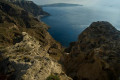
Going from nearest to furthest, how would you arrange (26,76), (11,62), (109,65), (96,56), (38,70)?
(26,76) < (38,70) < (11,62) < (109,65) < (96,56)

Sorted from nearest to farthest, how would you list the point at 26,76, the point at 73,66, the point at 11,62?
the point at 26,76 → the point at 11,62 → the point at 73,66

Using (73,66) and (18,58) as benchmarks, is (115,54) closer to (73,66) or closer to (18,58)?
(73,66)

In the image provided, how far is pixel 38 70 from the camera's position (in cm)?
1867

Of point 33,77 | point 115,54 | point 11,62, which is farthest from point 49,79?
point 115,54

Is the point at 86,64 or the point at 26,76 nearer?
the point at 26,76

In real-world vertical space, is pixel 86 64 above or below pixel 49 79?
below

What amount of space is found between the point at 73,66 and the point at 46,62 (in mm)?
12843

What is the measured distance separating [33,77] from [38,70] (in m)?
1.81

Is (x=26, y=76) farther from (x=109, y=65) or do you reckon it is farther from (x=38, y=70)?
(x=109, y=65)

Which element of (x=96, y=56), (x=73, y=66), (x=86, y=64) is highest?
(x=96, y=56)

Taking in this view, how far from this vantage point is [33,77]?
16969 millimetres

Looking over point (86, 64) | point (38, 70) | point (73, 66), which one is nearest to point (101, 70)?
point (86, 64)

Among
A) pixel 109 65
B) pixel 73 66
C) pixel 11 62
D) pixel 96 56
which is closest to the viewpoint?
pixel 11 62

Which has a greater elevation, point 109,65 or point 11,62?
point 11,62
